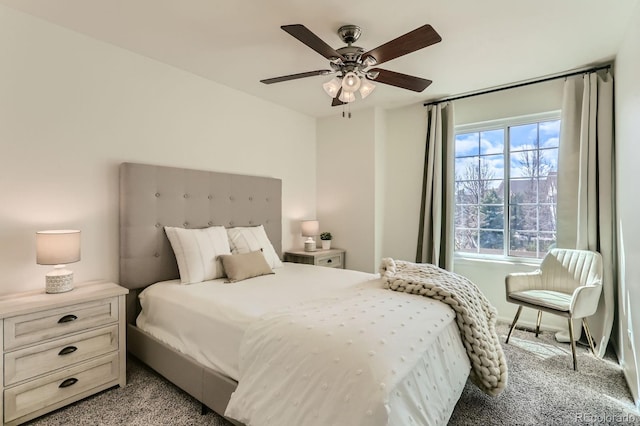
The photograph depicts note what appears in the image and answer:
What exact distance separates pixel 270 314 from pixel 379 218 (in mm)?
Result: 2679

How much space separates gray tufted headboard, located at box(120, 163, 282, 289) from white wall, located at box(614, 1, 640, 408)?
10.3 ft

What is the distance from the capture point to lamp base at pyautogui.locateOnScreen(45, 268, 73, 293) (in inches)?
80.7

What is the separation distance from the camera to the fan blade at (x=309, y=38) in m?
1.66

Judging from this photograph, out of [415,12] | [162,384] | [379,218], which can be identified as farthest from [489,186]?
[162,384]

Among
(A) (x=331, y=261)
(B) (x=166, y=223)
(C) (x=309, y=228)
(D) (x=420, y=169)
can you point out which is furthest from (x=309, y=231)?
(B) (x=166, y=223)

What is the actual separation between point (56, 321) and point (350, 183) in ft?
10.5

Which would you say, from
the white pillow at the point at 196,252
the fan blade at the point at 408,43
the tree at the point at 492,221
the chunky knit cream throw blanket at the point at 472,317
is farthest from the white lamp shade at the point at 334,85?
the tree at the point at 492,221

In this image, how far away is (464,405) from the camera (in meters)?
1.99

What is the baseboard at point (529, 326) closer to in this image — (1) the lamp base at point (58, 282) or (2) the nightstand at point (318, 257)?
(2) the nightstand at point (318, 257)

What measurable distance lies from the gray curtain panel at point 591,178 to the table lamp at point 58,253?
→ 4.03m

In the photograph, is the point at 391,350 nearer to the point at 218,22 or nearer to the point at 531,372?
the point at 531,372

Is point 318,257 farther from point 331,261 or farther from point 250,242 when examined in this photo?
point 250,242

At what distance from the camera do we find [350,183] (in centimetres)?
421

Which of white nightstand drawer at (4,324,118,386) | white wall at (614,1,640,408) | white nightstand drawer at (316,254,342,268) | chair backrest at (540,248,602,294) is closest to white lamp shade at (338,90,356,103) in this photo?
white wall at (614,1,640,408)
